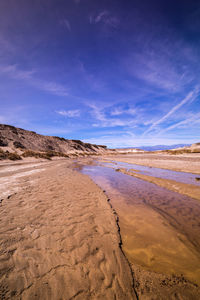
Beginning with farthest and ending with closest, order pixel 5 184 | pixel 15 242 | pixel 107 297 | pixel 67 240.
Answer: pixel 5 184 → pixel 67 240 → pixel 15 242 → pixel 107 297

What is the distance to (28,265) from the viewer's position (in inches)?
93.8

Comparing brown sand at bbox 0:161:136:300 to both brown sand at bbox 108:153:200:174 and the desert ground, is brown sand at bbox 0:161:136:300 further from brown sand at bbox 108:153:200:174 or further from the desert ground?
brown sand at bbox 108:153:200:174

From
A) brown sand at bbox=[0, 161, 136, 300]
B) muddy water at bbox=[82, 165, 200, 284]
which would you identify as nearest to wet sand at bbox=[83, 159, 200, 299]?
muddy water at bbox=[82, 165, 200, 284]

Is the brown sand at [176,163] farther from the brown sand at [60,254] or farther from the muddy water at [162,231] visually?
the brown sand at [60,254]

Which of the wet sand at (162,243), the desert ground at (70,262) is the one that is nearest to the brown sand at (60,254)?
the desert ground at (70,262)

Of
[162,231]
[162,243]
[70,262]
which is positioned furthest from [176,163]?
[70,262]

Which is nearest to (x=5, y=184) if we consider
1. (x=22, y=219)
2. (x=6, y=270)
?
(x=22, y=219)

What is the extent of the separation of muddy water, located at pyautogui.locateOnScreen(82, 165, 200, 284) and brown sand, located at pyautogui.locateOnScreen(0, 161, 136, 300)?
0.53 metres

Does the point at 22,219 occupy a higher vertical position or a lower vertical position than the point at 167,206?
higher

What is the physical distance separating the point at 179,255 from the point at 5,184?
8701mm

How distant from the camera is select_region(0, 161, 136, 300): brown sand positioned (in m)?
→ 2.02

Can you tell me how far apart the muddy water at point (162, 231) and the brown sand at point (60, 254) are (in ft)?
1.76

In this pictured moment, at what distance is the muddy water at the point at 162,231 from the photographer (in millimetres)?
2770

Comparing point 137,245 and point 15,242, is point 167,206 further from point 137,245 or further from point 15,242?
point 15,242
